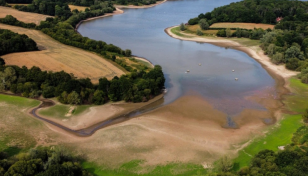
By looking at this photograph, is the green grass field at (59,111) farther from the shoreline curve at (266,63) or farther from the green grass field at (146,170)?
the shoreline curve at (266,63)

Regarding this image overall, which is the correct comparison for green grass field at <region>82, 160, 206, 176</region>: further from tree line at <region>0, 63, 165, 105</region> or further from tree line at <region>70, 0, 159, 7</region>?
tree line at <region>70, 0, 159, 7</region>

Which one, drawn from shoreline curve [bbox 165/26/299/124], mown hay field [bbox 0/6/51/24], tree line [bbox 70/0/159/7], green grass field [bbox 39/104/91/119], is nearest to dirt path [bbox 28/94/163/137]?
green grass field [bbox 39/104/91/119]

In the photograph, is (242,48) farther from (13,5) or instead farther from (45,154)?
(13,5)

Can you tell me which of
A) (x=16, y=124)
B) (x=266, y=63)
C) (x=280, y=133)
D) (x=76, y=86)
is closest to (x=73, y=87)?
(x=76, y=86)

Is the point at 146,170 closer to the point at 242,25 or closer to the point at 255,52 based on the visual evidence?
the point at 255,52

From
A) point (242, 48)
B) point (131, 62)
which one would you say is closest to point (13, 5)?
point (131, 62)

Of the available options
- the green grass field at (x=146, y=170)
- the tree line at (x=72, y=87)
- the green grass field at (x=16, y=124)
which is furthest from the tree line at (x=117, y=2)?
the green grass field at (x=146, y=170)
